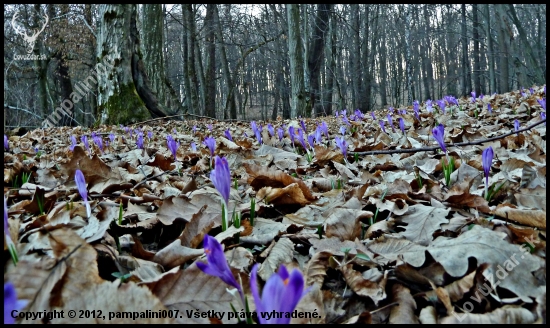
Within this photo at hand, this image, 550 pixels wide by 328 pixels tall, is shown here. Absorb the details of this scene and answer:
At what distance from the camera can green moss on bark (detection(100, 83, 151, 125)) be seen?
24.2 ft

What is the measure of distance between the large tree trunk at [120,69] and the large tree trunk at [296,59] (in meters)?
3.81

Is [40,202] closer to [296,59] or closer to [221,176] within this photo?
[221,176]

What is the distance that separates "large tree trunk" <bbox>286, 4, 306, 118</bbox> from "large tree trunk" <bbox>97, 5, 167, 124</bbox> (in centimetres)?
381

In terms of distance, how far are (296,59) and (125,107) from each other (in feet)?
15.1

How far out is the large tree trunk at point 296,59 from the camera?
9617mm

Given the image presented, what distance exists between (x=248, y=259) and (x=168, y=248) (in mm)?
228

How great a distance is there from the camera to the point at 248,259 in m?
1.12

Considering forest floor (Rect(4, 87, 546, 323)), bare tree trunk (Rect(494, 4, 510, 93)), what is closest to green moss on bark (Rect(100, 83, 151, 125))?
forest floor (Rect(4, 87, 546, 323))

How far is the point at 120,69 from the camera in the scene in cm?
750

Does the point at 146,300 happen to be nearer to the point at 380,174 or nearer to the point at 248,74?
the point at 380,174

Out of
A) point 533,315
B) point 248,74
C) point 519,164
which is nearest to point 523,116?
point 519,164

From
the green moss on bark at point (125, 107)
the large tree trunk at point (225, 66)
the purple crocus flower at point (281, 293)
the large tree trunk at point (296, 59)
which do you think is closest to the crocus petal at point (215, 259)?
the purple crocus flower at point (281, 293)

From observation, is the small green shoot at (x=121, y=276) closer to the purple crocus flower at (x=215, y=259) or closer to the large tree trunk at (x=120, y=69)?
the purple crocus flower at (x=215, y=259)

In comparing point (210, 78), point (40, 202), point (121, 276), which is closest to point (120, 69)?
point (40, 202)
